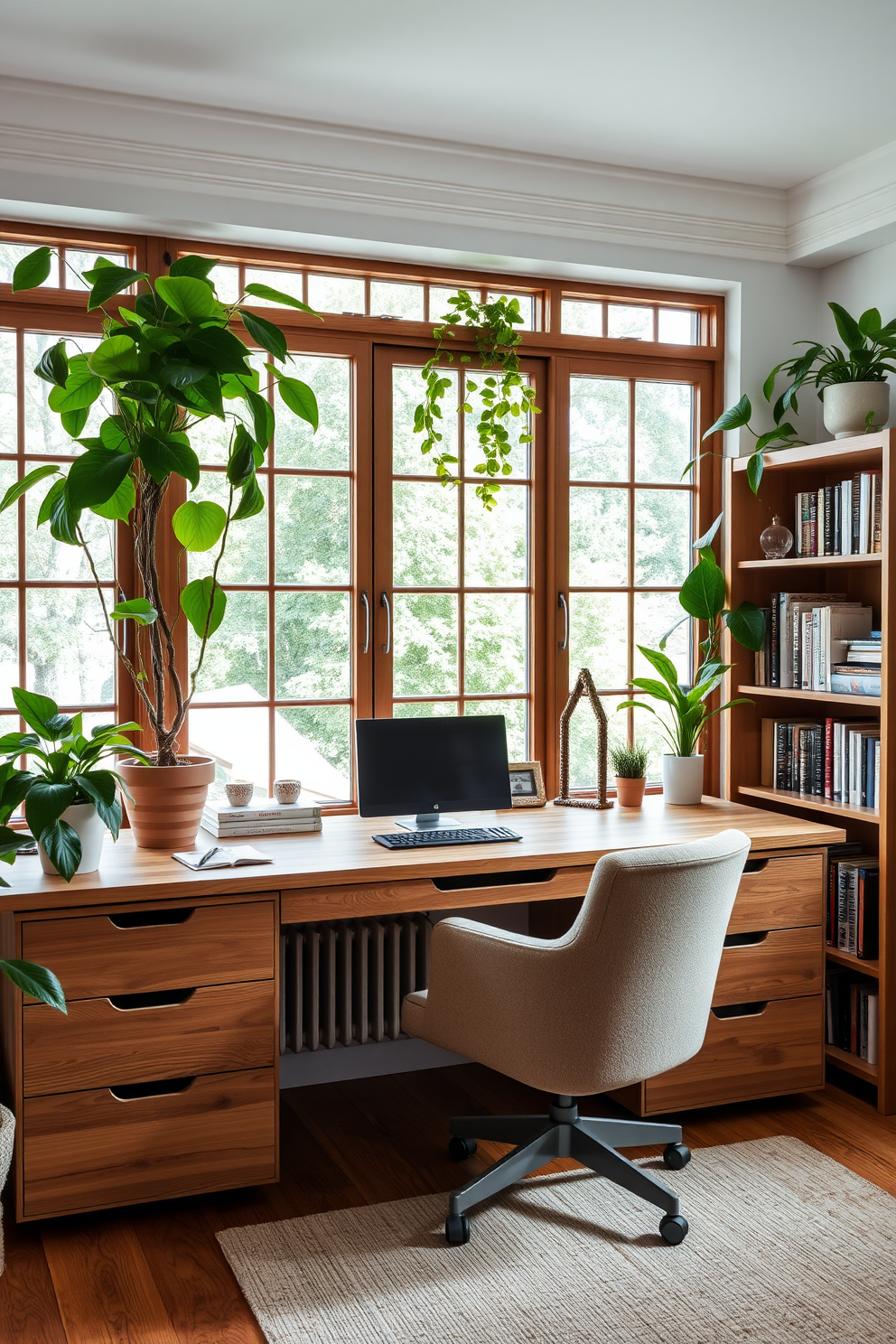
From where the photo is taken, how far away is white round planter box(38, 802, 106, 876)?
8.09 ft

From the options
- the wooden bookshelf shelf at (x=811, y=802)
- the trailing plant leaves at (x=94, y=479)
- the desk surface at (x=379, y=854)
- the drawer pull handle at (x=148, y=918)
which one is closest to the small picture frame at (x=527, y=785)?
the desk surface at (x=379, y=854)

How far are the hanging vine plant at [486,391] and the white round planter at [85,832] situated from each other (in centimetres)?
150

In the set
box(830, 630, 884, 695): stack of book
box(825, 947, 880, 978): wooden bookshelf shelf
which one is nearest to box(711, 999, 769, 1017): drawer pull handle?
box(825, 947, 880, 978): wooden bookshelf shelf

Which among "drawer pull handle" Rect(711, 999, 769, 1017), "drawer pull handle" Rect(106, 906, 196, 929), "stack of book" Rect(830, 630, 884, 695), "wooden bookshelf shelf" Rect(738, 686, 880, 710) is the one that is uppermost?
"stack of book" Rect(830, 630, 884, 695)

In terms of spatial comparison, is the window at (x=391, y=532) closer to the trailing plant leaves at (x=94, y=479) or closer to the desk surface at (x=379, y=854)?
the desk surface at (x=379, y=854)

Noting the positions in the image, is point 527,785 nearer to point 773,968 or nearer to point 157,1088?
point 773,968

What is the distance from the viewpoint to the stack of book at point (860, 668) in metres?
3.18

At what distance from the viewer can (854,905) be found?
129 inches

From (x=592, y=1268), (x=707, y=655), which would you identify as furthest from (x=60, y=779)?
(x=707, y=655)

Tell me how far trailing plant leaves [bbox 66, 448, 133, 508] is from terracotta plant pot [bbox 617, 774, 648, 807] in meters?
1.72

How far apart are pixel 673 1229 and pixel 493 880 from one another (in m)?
0.88

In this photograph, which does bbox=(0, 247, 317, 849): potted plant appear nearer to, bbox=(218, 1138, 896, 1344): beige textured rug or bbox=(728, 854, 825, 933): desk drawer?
bbox=(218, 1138, 896, 1344): beige textured rug

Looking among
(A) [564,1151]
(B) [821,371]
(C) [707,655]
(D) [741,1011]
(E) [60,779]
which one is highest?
(B) [821,371]

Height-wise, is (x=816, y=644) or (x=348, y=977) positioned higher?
(x=816, y=644)
